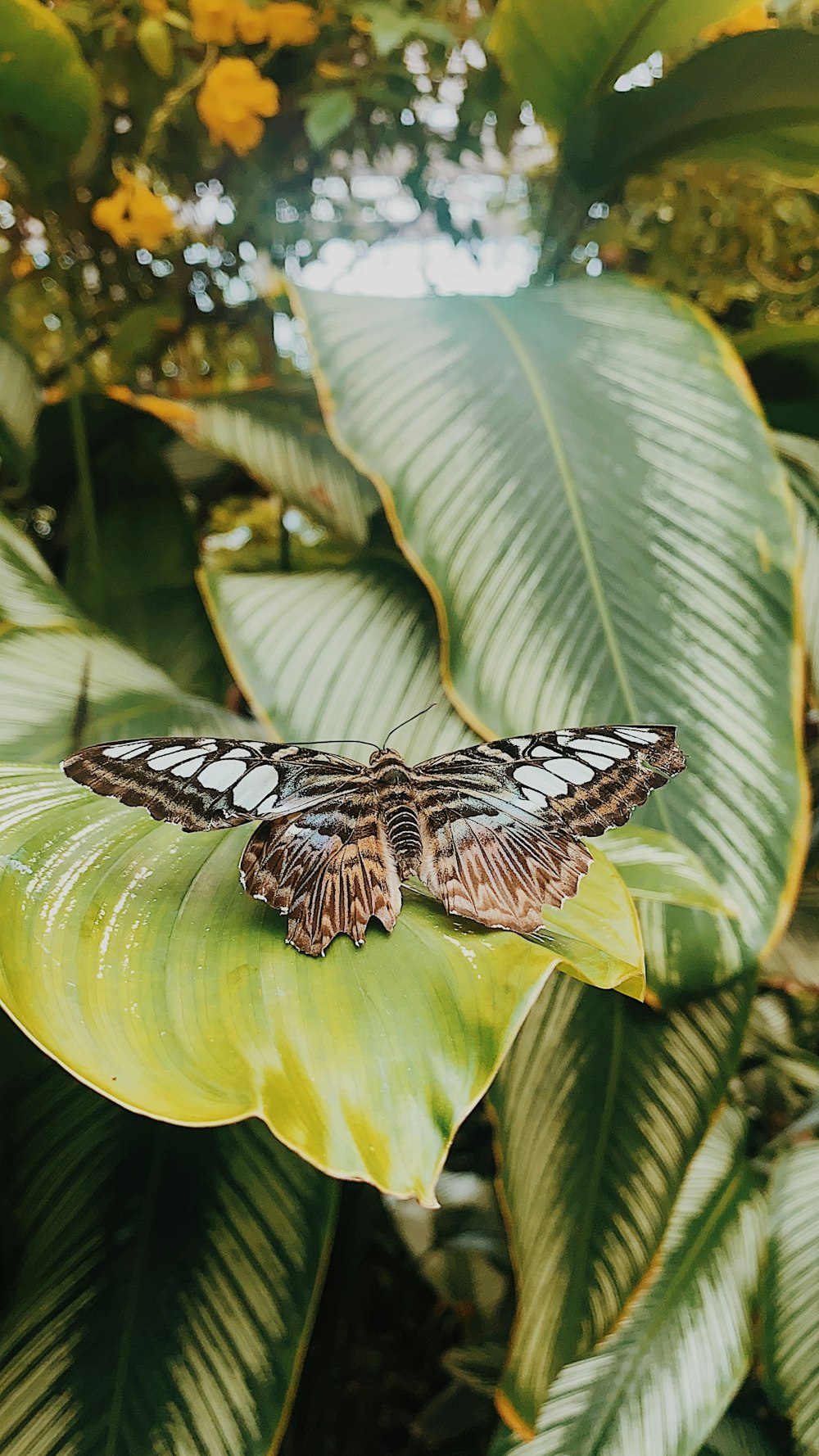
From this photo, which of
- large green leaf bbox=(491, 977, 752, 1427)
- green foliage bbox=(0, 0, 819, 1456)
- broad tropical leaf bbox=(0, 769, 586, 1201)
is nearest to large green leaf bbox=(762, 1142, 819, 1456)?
green foliage bbox=(0, 0, 819, 1456)

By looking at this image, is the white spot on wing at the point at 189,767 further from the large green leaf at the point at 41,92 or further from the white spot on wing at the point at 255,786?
the large green leaf at the point at 41,92

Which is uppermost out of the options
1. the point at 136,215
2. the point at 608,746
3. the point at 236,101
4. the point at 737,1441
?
the point at 236,101

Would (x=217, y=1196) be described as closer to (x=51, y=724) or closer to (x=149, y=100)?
(x=51, y=724)

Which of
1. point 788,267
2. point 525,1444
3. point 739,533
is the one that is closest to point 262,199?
point 788,267

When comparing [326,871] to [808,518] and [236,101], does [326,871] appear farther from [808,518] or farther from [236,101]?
[236,101]

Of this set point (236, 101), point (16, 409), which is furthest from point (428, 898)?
point (236, 101)

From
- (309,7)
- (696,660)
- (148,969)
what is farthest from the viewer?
(309,7)
